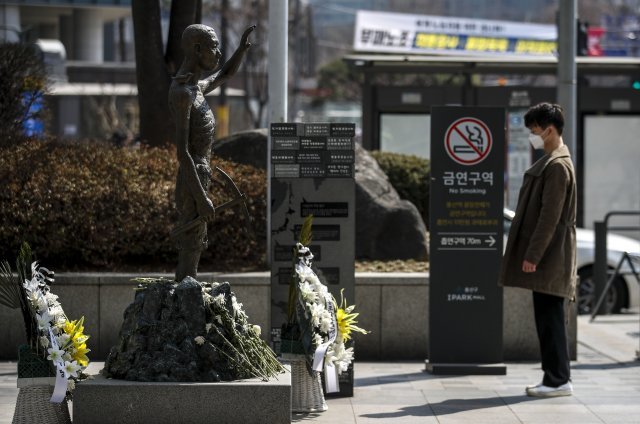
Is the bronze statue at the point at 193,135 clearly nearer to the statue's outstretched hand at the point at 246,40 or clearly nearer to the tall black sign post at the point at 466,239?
the statue's outstretched hand at the point at 246,40

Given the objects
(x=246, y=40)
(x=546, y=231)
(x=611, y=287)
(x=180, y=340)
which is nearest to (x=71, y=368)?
(x=180, y=340)

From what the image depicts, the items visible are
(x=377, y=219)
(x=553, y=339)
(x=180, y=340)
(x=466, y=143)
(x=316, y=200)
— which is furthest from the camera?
(x=377, y=219)

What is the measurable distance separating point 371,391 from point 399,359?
1.66m

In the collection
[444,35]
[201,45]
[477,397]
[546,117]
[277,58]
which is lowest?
[477,397]

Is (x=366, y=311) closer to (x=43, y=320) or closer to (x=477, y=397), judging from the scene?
(x=477, y=397)

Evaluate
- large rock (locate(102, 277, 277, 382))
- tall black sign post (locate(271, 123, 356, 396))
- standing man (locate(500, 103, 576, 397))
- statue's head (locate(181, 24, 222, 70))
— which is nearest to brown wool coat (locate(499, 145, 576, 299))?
standing man (locate(500, 103, 576, 397))

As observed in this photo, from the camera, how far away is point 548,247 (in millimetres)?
8875

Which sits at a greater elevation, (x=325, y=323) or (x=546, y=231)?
(x=546, y=231)

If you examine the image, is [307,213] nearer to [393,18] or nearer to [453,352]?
[453,352]

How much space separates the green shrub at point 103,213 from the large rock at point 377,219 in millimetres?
1018

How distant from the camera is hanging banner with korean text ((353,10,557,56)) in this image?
120 ft

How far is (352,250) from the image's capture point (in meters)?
9.09

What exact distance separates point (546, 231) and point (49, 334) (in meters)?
3.54

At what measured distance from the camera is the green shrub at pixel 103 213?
1059cm
